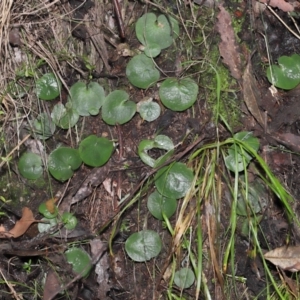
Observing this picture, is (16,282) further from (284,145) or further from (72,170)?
(284,145)

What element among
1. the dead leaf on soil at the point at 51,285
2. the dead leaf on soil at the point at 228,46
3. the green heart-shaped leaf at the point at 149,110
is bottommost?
the dead leaf on soil at the point at 51,285

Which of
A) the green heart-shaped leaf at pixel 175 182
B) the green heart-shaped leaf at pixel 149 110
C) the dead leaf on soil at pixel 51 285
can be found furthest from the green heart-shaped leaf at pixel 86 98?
the dead leaf on soil at pixel 51 285

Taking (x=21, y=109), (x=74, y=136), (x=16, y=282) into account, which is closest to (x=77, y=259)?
(x=16, y=282)

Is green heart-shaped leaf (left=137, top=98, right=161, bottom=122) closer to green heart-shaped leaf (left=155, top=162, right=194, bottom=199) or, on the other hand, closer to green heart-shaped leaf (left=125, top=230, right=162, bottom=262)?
green heart-shaped leaf (left=155, top=162, right=194, bottom=199)

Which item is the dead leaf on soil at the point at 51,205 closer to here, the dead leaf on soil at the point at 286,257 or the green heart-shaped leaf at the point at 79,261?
the green heart-shaped leaf at the point at 79,261

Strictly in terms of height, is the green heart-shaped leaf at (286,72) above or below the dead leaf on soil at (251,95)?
above

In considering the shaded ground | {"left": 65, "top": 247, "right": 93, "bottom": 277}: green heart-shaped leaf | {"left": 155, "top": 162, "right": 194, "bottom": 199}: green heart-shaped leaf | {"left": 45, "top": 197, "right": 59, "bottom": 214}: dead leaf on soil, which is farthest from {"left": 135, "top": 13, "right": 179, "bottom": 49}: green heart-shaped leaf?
{"left": 65, "top": 247, "right": 93, "bottom": 277}: green heart-shaped leaf
